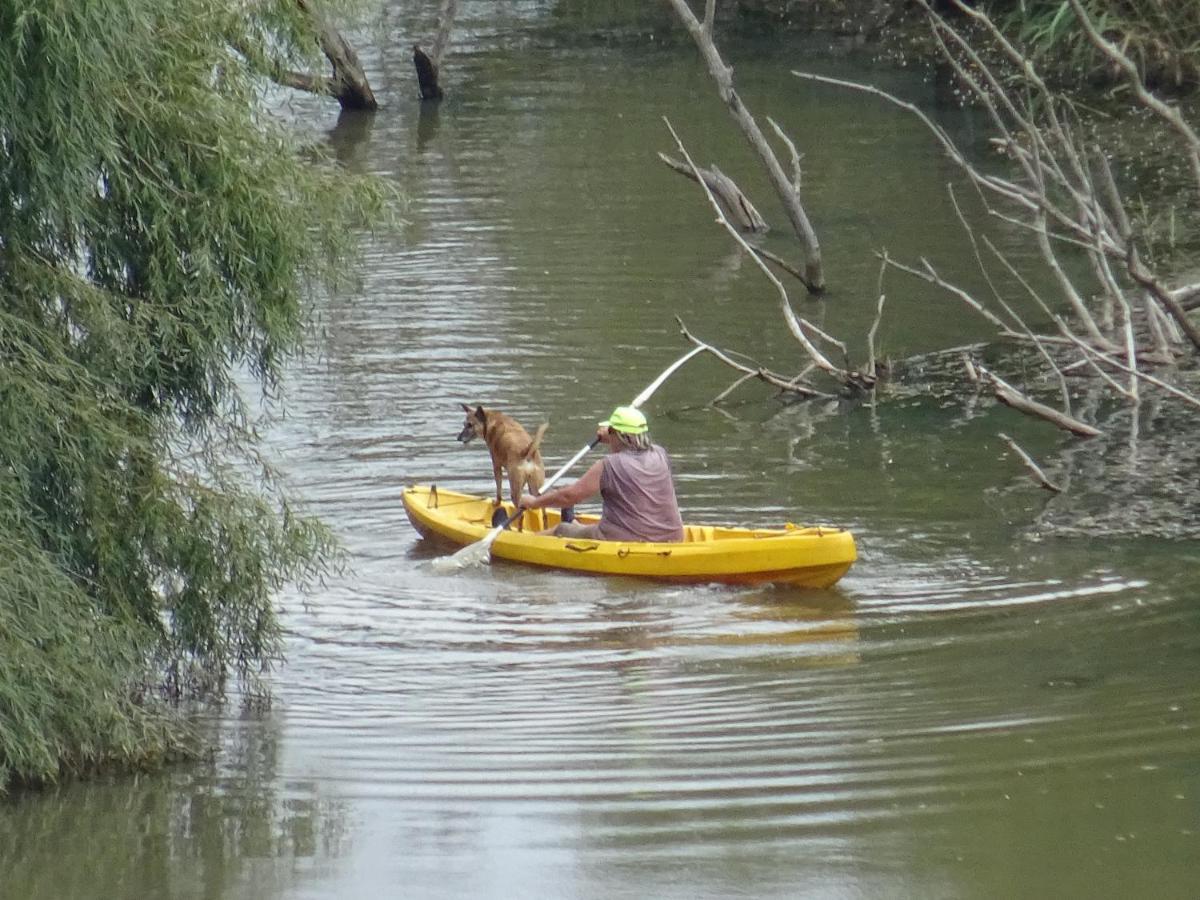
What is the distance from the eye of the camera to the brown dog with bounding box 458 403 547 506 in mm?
12711

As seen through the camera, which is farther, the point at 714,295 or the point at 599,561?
the point at 714,295

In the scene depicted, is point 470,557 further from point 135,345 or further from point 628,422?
point 135,345

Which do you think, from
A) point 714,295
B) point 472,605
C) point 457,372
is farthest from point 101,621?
point 714,295

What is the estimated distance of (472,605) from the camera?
11422mm

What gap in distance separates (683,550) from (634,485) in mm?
563

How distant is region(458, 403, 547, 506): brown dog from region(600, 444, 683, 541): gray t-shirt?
0.83 meters

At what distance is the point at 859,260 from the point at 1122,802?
13.4m

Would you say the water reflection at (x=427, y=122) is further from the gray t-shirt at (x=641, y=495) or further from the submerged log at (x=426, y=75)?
the gray t-shirt at (x=641, y=495)

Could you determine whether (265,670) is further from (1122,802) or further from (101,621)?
(1122,802)

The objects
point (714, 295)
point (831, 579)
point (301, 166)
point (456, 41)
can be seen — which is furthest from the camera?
point (456, 41)

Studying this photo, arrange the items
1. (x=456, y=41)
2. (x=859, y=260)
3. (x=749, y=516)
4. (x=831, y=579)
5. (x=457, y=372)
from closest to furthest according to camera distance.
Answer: (x=831, y=579), (x=749, y=516), (x=457, y=372), (x=859, y=260), (x=456, y=41)

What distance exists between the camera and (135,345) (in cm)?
812

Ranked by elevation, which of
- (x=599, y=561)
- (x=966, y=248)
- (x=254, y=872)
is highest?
(x=966, y=248)

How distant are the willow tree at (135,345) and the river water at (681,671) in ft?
2.00
